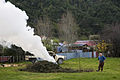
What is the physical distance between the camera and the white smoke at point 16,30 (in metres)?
17.1

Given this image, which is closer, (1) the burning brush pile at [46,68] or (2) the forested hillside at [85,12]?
(1) the burning brush pile at [46,68]

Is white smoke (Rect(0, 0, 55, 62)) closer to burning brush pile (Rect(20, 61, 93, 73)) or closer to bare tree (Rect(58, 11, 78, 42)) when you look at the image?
burning brush pile (Rect(20, 61, 93, 73))

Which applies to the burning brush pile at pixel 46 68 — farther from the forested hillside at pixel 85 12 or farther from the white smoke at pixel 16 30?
the forested hillside at pixel 85 12

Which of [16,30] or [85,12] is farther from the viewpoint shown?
[85,12]

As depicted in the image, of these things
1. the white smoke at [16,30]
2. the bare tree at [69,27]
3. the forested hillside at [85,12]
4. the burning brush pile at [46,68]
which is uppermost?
the forested hillside at [85,12]

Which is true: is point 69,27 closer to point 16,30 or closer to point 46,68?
point 46,68

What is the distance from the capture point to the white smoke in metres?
17.1

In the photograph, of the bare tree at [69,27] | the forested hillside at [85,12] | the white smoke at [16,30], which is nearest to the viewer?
the white smoke at [16,30]

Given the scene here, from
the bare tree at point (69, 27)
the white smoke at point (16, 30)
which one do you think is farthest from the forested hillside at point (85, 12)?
the white smoke at point (16, 30)

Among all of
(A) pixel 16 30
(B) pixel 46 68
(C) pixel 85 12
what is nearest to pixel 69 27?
(C) pixel 85 12

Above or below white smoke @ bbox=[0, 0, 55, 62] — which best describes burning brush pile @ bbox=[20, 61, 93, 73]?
below

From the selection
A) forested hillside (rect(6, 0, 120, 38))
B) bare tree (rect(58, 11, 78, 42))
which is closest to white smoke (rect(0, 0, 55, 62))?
bare tree (rect(58, 11, 78, 42))

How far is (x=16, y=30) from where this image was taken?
17.8 m

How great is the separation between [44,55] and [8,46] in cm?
1589
